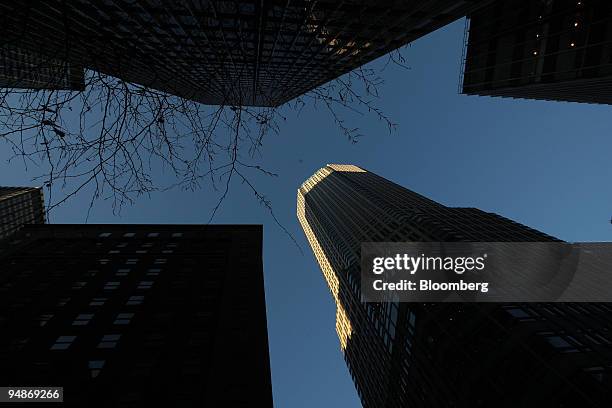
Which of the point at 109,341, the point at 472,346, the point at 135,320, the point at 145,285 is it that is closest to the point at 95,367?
the point at 109,341

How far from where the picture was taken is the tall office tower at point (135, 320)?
943 inches

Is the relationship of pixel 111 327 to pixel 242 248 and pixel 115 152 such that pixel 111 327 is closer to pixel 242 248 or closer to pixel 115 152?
pixel 242 248

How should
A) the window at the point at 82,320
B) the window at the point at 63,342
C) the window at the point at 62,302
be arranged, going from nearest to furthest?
the window at the point at 63,342 < the window at the point at 82,320 < the window at the point at 62,302

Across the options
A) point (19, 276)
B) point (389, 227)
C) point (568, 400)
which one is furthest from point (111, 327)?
point (389, 227)

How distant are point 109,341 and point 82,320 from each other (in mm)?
4607

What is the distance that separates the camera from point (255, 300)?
38156mm

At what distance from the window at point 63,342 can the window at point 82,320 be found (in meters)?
1.86

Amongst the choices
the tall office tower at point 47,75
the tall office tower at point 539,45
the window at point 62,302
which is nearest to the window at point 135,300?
the window at point 62,302

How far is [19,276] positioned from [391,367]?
48844 mm

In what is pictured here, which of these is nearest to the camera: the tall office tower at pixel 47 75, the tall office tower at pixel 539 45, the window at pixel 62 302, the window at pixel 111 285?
the tall office tower at pixel 47 75

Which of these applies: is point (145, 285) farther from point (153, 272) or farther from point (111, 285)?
point (111, 285)

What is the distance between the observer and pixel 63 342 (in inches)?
1079

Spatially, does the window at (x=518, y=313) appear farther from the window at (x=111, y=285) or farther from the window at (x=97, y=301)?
the window at (x=111, y=285)

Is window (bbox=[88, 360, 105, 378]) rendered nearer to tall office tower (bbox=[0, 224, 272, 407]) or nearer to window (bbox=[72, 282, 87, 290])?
tall office tower (bbox=[0, 224, 272, 407])
